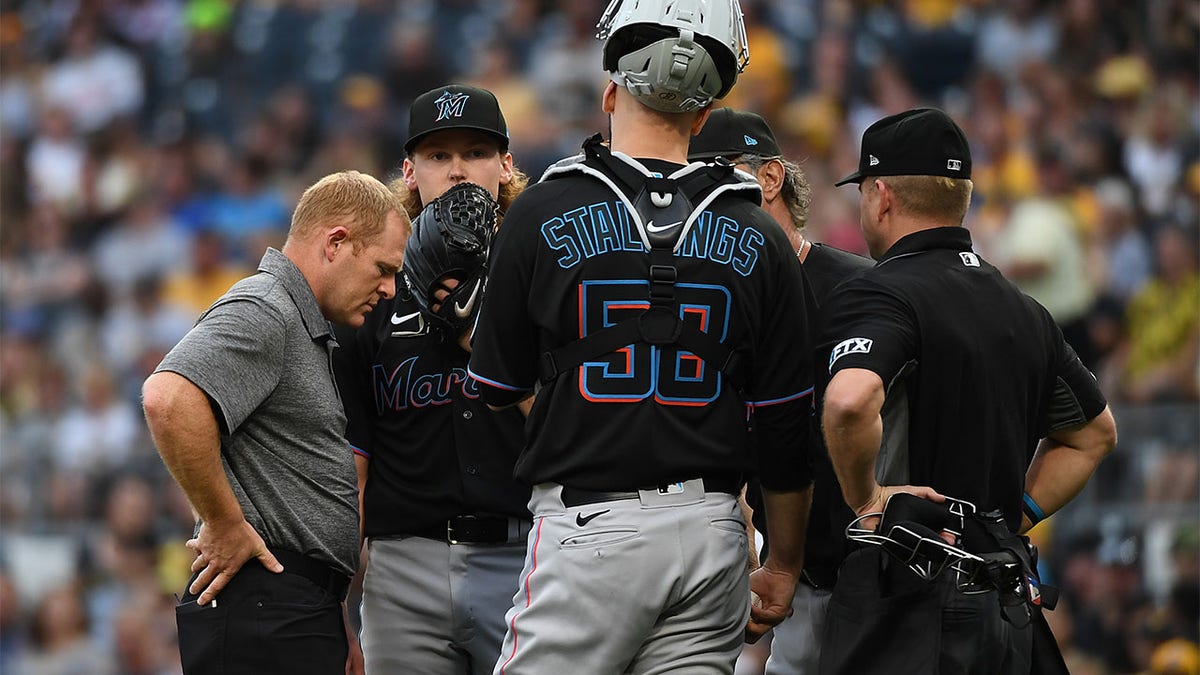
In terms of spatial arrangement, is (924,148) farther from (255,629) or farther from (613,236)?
(255,629)

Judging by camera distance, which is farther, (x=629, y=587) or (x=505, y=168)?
(x=505, y=168)

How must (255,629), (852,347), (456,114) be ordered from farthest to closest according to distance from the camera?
(456,114)
(255,629)
(852,347)

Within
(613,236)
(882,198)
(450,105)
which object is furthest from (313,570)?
(882,198)

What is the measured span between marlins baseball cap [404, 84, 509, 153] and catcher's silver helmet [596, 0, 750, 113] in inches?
41.3

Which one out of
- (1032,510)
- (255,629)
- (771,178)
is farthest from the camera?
(771,178)

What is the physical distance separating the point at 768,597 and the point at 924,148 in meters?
1.18

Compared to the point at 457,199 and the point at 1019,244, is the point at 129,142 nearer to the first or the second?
the point at 1019,244

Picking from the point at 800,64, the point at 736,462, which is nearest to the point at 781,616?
the point at 736,462

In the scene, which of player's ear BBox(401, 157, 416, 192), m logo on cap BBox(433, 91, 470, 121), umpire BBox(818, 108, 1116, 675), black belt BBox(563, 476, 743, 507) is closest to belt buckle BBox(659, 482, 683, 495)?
black belt BBox(563, 476, 743, 507)

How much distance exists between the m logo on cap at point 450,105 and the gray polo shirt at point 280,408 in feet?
2.53

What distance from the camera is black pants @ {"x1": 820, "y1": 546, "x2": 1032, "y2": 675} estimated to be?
156 inches

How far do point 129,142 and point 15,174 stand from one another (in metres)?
1.10

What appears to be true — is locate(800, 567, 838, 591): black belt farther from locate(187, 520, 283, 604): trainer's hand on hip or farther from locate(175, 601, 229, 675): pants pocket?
locate(175, 601, 229, 675): pants pocket

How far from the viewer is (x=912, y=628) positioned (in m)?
3.99
